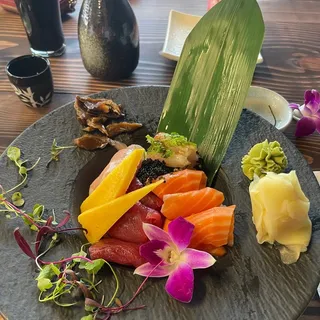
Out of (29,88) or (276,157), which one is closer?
(276,157)

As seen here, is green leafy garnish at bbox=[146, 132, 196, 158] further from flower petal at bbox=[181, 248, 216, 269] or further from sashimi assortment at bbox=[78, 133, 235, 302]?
flower petal at bbox=[181, 248, 216, 269]

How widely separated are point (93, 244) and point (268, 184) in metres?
0.47

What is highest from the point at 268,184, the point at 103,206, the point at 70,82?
the point at 268,184

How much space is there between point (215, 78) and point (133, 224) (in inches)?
20.0

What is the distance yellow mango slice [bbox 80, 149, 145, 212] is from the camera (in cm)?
113

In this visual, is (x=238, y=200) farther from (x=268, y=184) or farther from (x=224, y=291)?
(x=224, y=291)

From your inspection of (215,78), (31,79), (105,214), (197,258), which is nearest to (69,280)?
(105,214)

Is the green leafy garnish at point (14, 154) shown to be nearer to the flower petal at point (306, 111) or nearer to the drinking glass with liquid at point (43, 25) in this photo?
the drinking glass with liquid at point (43, 25)

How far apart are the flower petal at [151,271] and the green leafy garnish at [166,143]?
0.38m

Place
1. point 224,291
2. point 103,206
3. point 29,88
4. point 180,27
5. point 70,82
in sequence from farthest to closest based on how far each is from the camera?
point 180,27
point 70,82
point 29,88
point 103,206
point 224,291

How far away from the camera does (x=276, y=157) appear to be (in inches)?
46.6

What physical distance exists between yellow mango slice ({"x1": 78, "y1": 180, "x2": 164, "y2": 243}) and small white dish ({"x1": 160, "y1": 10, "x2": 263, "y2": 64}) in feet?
3.02

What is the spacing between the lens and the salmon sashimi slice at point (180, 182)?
3.87 feet

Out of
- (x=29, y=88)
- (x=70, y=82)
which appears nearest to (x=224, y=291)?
(x=29, y=88)
